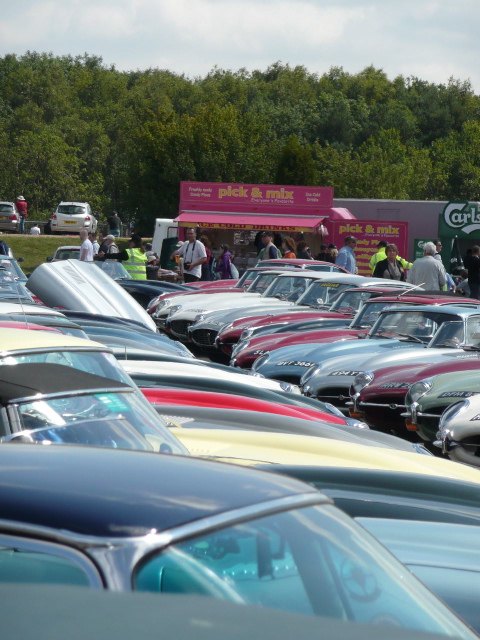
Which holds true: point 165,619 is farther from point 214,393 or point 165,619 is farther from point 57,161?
point 57,161

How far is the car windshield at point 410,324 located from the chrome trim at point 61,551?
899 cm

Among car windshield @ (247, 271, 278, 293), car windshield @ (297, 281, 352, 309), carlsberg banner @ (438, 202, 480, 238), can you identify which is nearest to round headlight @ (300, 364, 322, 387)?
car windshield @ (297, 281, 352, 309)

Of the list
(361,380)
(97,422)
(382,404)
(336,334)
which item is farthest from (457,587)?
(336,334)

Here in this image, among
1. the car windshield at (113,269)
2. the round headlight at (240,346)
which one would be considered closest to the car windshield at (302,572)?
the round headlight at (240,346)

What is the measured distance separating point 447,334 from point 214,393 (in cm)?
481

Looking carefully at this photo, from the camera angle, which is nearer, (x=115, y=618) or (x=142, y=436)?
(x=115, y=618)

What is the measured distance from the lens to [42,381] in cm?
375

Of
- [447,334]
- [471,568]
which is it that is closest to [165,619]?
[471,568]

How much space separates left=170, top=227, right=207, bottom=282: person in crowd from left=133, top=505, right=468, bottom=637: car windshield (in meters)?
15.9

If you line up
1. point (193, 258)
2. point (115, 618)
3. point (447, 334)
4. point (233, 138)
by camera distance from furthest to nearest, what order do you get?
point (233, 138), point (193, 258), point (447, 334), point (115, 618)

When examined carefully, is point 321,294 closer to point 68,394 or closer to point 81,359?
point 81,359

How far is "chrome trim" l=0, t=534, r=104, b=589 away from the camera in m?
1.57

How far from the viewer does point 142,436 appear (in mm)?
3873

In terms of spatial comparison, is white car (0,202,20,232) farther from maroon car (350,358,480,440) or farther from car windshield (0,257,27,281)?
maroon car (350,358,480,440)
